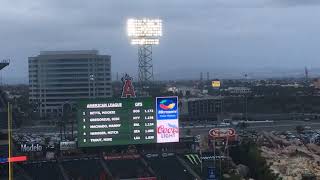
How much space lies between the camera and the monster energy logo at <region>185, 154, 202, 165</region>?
34.3m

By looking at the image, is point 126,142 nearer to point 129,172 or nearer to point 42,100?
point 129,172

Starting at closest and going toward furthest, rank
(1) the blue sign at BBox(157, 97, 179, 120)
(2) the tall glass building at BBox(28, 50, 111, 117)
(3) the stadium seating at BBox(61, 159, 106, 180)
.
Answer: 1. (1) the blue sign at BBox(157, 97, 179, 120)
2. (3) the stadium seating at BBox(61, 159, 106, 180)
3. (2) the tall glass building at BBox(28, 50, 111, 117)

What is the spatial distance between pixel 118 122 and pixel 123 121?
26 cm

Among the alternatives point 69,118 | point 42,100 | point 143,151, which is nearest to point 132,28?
point 143,151

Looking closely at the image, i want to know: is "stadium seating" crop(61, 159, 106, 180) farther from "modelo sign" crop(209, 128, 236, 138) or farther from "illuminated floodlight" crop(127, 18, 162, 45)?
"illuminated floodlight" crop(127, 18, 162, 45)

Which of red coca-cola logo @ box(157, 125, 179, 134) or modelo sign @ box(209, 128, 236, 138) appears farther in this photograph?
modelo sign @ box(209, 128, 236, 138)

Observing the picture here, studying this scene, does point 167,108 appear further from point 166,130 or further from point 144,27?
point 144,27

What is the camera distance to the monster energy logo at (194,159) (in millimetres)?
34303

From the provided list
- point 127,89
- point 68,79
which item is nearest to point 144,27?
point 127,89

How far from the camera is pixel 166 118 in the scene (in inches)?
1271

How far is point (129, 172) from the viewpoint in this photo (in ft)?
109

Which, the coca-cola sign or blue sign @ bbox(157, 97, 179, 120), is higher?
blue sign @ bbox(157, 97, 179, 120)

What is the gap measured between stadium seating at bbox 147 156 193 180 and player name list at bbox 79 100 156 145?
8.02ft

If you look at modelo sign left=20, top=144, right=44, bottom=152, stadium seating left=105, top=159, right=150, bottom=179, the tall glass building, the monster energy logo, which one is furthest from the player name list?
the tall glass building
